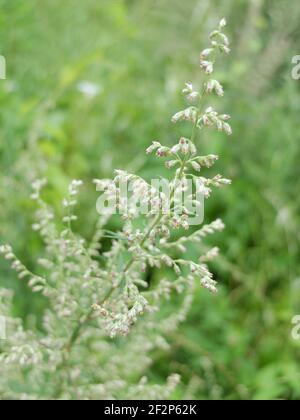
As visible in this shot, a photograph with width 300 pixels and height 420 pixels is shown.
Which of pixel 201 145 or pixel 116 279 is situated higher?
pixel 201 145

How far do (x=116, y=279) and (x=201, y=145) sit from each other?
5.66 ft

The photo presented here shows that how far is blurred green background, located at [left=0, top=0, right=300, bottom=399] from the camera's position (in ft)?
7.64

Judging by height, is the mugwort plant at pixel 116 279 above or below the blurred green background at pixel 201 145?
below

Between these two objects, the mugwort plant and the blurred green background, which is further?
the blurred green background

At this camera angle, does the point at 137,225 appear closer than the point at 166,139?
Yes

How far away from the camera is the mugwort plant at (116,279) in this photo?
1168 millimetres

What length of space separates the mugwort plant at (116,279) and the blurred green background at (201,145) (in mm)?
424

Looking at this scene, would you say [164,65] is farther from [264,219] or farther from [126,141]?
[264,219]

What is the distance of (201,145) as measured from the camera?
9.84 ft

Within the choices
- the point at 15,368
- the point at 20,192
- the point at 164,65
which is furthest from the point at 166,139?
the point at 15,368

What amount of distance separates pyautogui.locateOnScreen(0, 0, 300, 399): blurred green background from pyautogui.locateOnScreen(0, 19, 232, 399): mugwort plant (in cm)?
42

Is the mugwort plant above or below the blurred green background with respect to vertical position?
below
